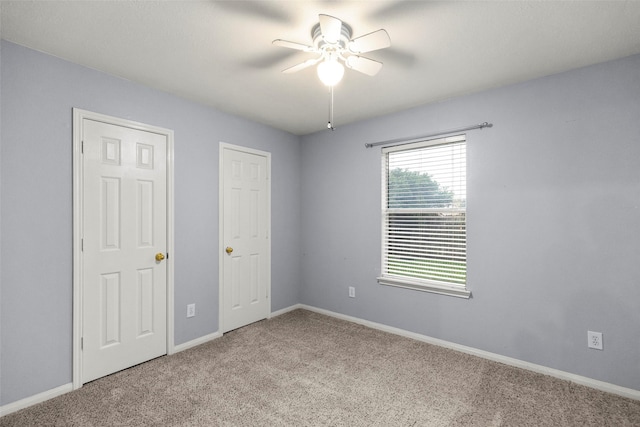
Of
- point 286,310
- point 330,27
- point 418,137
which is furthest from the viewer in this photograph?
point 286,310

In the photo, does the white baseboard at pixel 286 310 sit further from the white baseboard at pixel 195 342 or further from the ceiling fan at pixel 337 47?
the ceiling fan at pixel 337 47

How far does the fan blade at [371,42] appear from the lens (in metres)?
1.64

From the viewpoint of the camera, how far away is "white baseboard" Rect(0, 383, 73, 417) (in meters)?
1.99

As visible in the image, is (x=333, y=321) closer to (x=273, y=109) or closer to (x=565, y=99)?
(x=273, y=109)

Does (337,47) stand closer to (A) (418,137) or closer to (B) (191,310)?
(A) (418,137)

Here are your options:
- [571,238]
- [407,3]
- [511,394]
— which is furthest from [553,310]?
[407,3]

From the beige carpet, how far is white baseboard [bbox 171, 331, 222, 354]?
0.24 ft

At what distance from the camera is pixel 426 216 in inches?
127

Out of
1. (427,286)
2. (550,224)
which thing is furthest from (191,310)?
(550,224)

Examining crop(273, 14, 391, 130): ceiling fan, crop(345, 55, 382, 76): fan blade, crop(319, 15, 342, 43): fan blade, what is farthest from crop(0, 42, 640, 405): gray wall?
crop(319, 15, 342, 43): fan blade

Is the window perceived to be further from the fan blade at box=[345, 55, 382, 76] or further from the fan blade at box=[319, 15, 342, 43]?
the fan blade at box=[319, 15, 342, 43]

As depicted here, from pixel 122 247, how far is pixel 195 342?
47.1 inches

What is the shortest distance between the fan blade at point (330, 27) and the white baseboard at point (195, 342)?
114 inches

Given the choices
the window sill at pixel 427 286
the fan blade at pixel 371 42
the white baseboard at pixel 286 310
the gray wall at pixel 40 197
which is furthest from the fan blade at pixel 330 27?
the white baseboard at pixel 286 310
